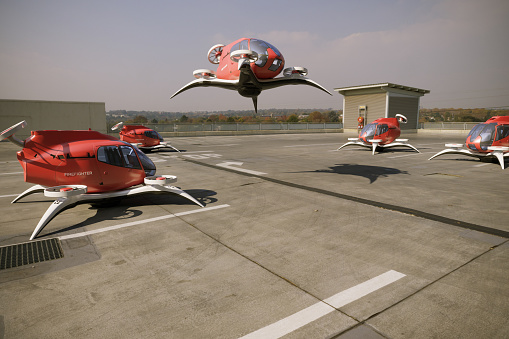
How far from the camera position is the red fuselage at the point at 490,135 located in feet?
62.6

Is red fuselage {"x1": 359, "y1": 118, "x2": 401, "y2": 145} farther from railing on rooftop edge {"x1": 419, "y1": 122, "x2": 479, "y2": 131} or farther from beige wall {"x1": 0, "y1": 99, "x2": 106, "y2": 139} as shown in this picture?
railing on rooftop edge {"x1": 419, "y1": 122, "x2": 479, "y2": 131}

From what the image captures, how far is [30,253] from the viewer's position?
6.64m

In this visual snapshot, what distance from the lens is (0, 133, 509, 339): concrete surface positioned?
4230mm

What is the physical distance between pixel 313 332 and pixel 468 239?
5.43m

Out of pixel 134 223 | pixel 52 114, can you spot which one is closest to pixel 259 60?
pixel 134 223

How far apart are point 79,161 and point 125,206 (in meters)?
2.07

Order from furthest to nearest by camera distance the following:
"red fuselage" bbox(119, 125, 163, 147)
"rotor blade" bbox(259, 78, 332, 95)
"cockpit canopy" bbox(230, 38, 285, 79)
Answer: "red fuselage" bbox(119, 125, 163, 147), "rotor blade" bbox(259, 78, 332, 95), "cockpit canopy" bbox(230, 38, 285, 79)

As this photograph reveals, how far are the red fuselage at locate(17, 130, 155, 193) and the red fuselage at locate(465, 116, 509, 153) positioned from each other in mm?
20888

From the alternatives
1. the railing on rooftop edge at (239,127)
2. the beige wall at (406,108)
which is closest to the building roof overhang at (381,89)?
the beige wall at (406,108)

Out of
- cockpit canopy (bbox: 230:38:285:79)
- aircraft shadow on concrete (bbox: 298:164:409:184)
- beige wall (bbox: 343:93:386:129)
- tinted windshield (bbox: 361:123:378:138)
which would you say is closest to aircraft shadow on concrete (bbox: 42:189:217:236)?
cockpit canopy (bbox: 230:38:285:79)

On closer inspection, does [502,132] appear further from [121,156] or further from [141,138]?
[141,138]

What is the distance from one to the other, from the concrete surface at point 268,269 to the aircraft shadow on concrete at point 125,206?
2.4 inches

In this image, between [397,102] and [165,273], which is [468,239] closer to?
[165,273]

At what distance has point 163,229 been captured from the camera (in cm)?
806
